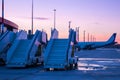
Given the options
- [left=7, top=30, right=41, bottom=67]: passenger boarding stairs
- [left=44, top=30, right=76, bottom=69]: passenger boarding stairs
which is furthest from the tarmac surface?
[left=44, top=30, right=76, bottom=69]: passenger boarding stairs

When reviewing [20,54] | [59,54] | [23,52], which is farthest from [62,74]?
[23,52]

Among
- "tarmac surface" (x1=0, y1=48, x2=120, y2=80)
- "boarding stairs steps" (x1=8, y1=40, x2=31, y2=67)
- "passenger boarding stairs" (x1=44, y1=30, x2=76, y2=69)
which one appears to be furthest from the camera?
"boarding stairs steps" (x1=8, y1=40, x2=31, y2=67)

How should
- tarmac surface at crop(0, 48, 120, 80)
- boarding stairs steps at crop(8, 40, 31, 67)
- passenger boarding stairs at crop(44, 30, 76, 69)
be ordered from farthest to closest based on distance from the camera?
boarding stairs steps at crop(8, 40, 31, 67) → passenger boarding stairs at crop(44, 30, 76, 69) → tarmac surface at crop(0, 48, 120, 80)

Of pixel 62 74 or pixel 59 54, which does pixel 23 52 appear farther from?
pixel 62 74

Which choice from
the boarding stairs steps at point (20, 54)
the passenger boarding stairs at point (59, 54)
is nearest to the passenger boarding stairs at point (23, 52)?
the boarding stairs steps at point (20, 54)

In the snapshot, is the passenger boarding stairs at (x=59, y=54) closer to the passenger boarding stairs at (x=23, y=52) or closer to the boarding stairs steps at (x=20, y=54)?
the passenger boarding stairs at (x=23, y=52)

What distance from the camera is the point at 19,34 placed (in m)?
34.6

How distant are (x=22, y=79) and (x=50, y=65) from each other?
25.3ft

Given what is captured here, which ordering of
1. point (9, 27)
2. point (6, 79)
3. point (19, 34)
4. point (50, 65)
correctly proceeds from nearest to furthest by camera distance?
point (6, 79) → point (50, 65) → point (19, 34) → point (9, 27)

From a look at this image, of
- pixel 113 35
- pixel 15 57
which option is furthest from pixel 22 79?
pixel 113 35

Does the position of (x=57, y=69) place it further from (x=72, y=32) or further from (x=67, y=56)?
(x=72, y=32)

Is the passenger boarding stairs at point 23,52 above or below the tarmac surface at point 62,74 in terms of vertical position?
above

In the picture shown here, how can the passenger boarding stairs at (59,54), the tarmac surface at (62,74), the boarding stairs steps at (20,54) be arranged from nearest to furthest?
the tarmac surface at (62,74), the passenger boarding stairs at (59,54), the boarding stairs steps at (20,54)

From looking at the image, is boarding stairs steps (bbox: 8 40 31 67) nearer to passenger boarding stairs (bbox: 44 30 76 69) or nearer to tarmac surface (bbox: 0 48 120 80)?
tarmac surface (bbox: 0 48 120 80)
